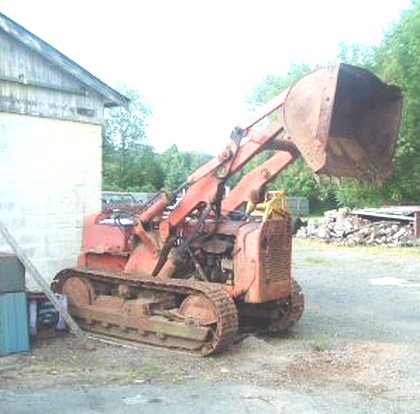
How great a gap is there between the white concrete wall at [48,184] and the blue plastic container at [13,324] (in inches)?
75.2

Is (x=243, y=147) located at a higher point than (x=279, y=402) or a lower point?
higher

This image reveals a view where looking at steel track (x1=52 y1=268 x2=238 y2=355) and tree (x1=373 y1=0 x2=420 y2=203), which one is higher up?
tree (x1=373 y1=0 x2=420 y2=203)

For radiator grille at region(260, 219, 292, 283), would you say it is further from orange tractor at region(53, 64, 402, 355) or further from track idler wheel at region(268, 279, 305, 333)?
track idler wheel at region(268, 279, 305, 333)

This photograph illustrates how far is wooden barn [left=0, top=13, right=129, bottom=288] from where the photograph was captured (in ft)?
37.0

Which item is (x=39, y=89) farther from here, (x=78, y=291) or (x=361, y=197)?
(x=361, y=197)

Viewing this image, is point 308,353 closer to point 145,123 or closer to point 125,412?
point 125,412

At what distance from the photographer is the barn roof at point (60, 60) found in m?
11.1

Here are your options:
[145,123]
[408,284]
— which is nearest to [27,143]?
[408,284]

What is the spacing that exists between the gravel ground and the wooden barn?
2272 mm

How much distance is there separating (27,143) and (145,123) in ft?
199

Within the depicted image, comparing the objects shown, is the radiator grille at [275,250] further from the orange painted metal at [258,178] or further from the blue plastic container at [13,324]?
the blue plastic container at [13,324]

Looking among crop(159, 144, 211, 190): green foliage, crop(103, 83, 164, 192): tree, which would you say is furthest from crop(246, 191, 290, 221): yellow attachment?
crop(159, 144, 211, 190): green foliage

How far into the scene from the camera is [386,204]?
1387 inches

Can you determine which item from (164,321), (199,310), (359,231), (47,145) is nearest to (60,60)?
(47,145)
